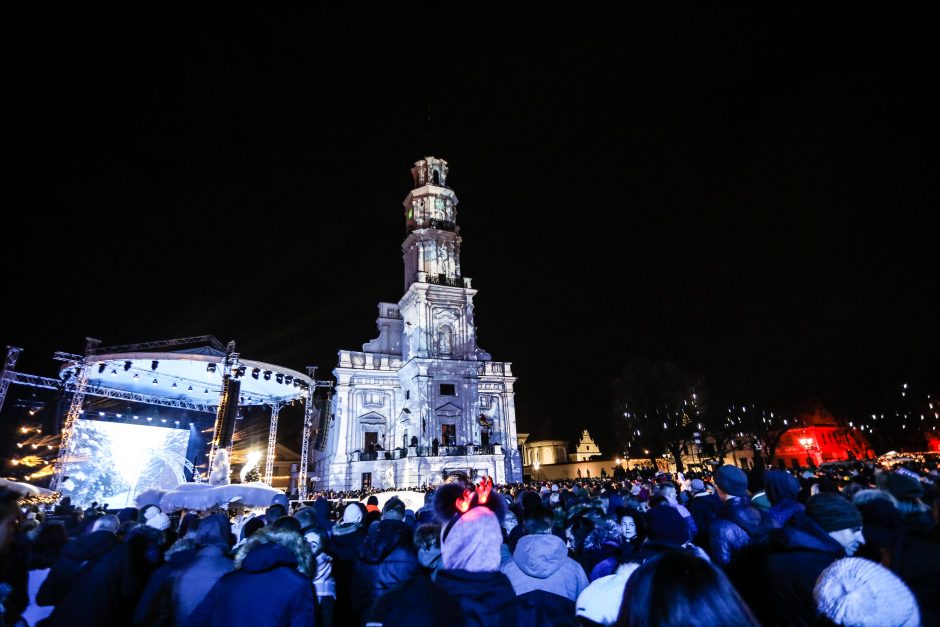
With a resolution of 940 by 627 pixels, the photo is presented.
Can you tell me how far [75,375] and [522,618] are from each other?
1329 inches

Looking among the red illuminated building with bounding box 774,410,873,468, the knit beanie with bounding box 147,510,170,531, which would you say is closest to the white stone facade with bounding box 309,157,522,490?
the knit beanie with bounding box 147,510,170,531

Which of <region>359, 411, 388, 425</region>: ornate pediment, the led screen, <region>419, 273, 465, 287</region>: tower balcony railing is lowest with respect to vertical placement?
the led screen

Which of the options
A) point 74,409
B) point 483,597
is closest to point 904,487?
point 483,597

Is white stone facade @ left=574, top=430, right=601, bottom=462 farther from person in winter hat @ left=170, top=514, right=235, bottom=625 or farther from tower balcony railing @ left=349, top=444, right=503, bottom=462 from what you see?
person in winter hat @ left=170, top=514, right=235, bottom=625

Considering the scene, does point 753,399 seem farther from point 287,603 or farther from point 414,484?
point 287,603

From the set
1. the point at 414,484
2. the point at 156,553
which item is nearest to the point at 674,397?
the point at 414,484

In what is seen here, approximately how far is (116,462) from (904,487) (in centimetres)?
3601

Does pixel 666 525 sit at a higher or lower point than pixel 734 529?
higher

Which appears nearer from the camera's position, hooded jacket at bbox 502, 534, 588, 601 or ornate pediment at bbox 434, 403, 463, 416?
hooded jacket at bbox 502, 534, 588, 601

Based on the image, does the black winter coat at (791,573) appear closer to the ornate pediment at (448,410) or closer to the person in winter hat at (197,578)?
the person in winter hat at (197,578)

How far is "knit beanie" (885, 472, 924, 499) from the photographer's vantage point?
14.9 feet

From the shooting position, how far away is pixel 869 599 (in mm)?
1920

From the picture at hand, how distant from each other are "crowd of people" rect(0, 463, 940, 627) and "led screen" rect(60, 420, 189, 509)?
85.9ft

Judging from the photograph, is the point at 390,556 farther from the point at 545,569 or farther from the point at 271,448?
the point at 271,448
